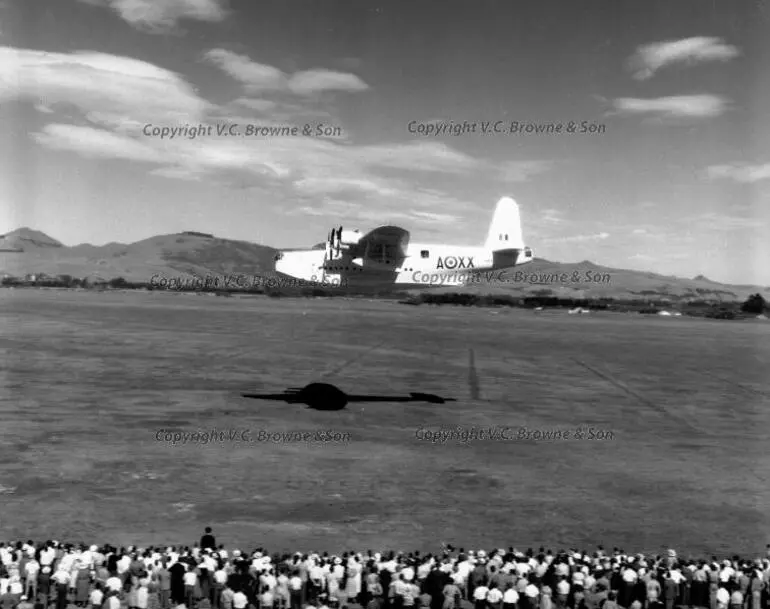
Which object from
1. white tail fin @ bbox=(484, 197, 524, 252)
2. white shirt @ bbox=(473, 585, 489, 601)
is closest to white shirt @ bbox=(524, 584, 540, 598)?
white shirt @ bbox=(473, 585, 489, 601)

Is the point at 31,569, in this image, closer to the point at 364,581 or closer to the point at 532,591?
the point at 364,581

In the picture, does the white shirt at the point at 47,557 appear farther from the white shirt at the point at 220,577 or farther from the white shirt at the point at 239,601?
the white shirt at the point at 239,601

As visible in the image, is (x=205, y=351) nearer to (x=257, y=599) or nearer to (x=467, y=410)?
(x=467, y=410)

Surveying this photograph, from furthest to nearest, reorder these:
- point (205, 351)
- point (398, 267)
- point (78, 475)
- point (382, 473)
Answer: point (205, 351)
point (398, 267)
point (382, 473)
point (78, 475)

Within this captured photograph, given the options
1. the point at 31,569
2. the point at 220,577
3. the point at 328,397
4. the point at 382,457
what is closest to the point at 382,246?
the point at 328,397

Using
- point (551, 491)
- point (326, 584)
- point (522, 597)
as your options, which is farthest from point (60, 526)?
point (551, 491)
